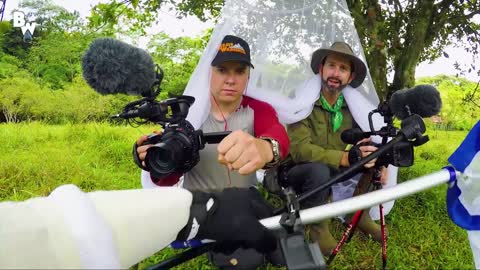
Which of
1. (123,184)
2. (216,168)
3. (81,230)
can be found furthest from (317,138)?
(123,184)

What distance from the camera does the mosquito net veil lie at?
2695mm

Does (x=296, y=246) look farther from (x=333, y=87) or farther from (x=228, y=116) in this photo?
(x=333, y=87)

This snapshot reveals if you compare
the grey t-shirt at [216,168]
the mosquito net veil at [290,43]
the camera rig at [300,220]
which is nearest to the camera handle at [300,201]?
the camera rig at [300,220]

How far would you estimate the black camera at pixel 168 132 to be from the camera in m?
1.33

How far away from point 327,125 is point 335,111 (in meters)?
0.11

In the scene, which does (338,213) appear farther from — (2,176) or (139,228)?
(2,176)

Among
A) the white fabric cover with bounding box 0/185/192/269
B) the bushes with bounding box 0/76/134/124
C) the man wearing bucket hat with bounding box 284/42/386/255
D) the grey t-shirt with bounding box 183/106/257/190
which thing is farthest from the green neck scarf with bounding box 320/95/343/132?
the bushes with bounding box 0/76/134/124

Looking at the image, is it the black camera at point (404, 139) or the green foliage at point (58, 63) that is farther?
the green foliage at point (58, 63)

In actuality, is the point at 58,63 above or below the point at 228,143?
below

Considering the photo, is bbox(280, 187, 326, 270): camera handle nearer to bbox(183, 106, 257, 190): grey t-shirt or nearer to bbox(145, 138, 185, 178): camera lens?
bbox(145, 138, 185, 178): camera lens

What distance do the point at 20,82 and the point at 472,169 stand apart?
15755mm

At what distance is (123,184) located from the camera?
4.54 metres

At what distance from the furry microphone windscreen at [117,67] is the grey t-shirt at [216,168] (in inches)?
41.0

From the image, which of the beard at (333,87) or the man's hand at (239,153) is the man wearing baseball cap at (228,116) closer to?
the beard at (333,87)
